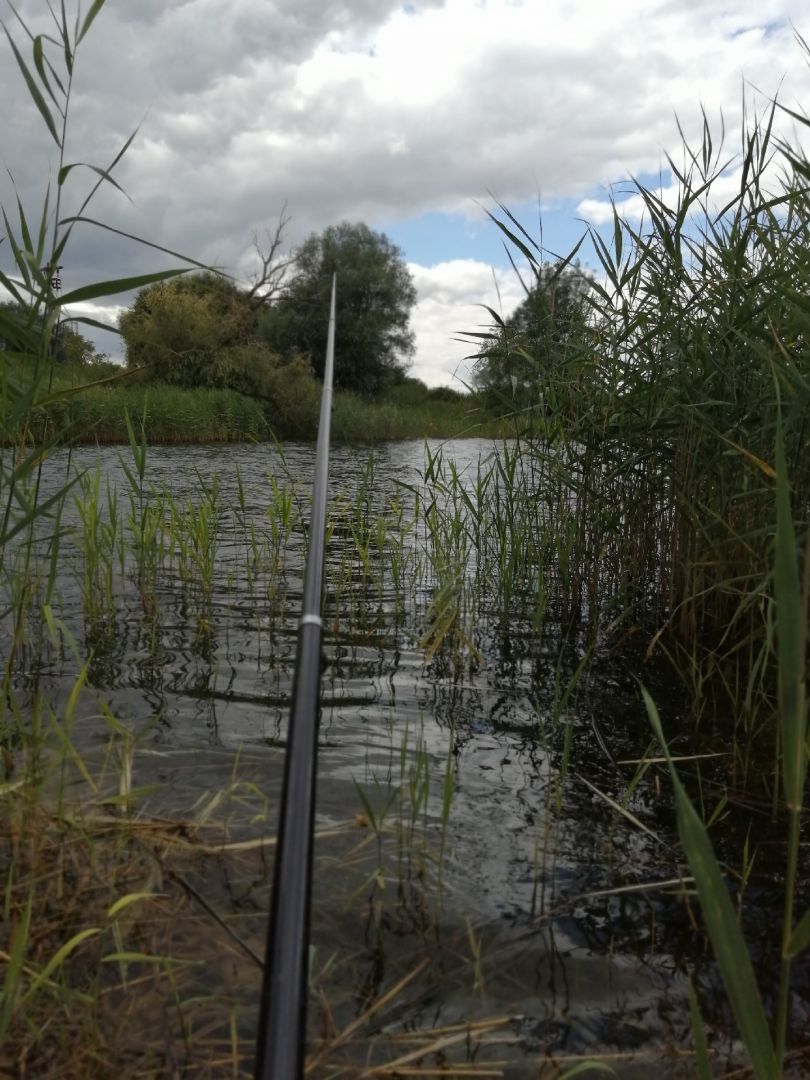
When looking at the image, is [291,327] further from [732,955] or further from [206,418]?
[732,955]

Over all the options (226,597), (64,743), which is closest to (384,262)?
(226,597)

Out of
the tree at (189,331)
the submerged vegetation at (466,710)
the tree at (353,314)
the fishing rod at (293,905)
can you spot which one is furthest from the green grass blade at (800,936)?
the tree at (353,314)

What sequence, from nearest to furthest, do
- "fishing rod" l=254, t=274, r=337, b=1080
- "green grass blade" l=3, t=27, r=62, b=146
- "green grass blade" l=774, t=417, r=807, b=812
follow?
"fishing rod" l=254, t=274, r=337, b=1080 < "green grass blade" l=774, t=417, r=807, b=812 < "green grass blade" l=3, t=27, r=62, b=146

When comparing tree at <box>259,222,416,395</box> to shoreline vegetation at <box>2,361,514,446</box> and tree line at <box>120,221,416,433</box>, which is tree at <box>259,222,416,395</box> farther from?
shoreline vegetation at <box>2,361,514,446</box>

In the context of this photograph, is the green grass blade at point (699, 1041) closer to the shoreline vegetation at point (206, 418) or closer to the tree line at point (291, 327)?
the shoreline vegetation at point (206, 418)

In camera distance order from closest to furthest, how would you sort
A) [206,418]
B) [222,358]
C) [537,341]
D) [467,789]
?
→ 1. [467,789]
2. [537,341]
3. [206,418]
4. [222,358]

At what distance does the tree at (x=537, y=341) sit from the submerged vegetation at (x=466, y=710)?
3cm

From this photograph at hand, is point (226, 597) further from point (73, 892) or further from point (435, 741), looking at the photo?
point (73, 892)

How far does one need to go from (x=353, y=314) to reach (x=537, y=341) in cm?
3958

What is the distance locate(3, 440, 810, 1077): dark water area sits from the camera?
5.82ft

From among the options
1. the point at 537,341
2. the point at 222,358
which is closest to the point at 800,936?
the point at 537,341

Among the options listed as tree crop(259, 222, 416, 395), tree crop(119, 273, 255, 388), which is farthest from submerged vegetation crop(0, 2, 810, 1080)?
tree crop(259, 222, 416, 395)

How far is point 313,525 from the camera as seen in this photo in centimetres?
183

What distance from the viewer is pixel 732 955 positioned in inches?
42.6
